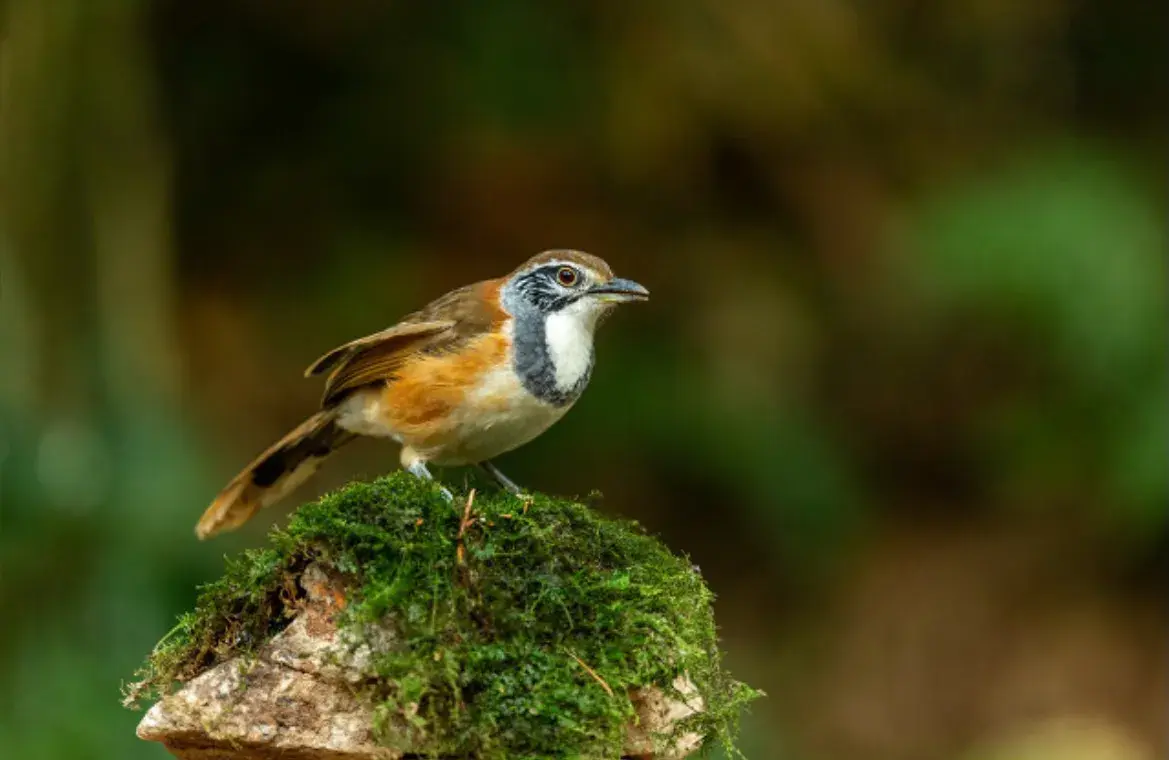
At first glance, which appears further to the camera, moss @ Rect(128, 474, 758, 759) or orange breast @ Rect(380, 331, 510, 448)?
orange breast @ Rect(380, 331, 510, 448)

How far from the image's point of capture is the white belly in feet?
14.3

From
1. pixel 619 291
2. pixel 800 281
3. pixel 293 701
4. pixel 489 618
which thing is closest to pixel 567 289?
pixel 619 291

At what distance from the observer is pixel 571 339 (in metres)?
4.52

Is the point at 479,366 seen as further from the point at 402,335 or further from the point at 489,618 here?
the point at 489,618

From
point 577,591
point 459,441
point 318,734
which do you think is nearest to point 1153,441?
point 459,441

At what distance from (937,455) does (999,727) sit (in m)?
1.67

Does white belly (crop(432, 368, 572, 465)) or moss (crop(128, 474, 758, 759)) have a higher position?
white belly (crop(432, 368, 572, 465))

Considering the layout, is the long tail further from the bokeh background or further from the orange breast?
the bokeh background

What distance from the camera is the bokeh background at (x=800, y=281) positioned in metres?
8.09

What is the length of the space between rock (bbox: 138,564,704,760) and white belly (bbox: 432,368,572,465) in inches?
46.7

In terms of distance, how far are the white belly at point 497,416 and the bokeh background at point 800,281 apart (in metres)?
3.18

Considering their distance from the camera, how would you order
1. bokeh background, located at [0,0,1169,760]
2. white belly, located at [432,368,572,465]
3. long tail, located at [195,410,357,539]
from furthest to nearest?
bokeh background, located at [0,0,1169,760] < long tail, located at [195,410,357,539] < white belly, located at [432,368,572,465]

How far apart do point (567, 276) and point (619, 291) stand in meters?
0.17

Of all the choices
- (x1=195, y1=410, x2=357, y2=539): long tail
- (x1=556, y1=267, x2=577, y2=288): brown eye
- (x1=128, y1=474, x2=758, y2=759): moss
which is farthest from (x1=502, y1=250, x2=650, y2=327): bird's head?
(x1=128, y1=474, x2=758, y2=759): moss
